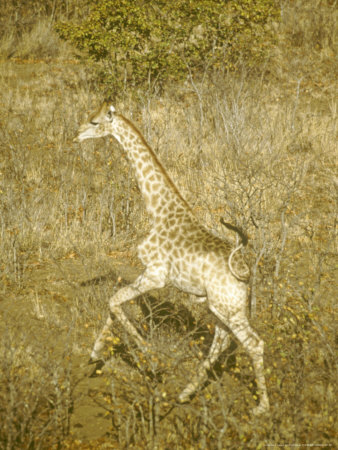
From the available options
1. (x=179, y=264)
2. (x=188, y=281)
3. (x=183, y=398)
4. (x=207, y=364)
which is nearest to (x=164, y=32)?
(x=179, y=264)

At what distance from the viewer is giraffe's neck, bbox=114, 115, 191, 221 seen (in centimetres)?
604

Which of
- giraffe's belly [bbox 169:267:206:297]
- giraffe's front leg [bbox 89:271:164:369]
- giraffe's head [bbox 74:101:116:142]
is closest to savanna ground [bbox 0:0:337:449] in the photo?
giraffe's front leg [bbox 89:271:164:369]

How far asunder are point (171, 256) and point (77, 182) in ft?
19.3

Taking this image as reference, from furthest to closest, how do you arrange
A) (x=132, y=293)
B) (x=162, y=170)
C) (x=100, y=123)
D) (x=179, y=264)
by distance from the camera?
(x=100, y=123) → (x=162, y=170) → (x=132, y=293) → (x=179, y=264)

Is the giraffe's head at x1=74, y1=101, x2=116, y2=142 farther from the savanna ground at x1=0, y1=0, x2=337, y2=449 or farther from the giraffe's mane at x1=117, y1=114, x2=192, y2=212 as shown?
the savanna ground at x1=0, y1=0, x2=337, y2=449

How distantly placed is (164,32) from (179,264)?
10.4m

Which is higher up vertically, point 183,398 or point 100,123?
point 100,123

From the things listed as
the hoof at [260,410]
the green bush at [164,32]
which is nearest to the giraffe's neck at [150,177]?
the hoof at [260,410]

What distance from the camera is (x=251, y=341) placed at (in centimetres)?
532

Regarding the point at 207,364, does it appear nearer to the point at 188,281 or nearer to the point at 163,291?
the point at 188,281

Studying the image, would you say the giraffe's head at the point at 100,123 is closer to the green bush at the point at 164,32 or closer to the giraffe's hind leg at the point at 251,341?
the giraffe's hind leg at the point at 251,341

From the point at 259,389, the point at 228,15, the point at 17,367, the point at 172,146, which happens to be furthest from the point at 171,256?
the point at 228,15

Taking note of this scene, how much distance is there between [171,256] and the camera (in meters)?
5.76

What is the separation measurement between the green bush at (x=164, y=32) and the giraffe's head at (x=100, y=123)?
303 inches
